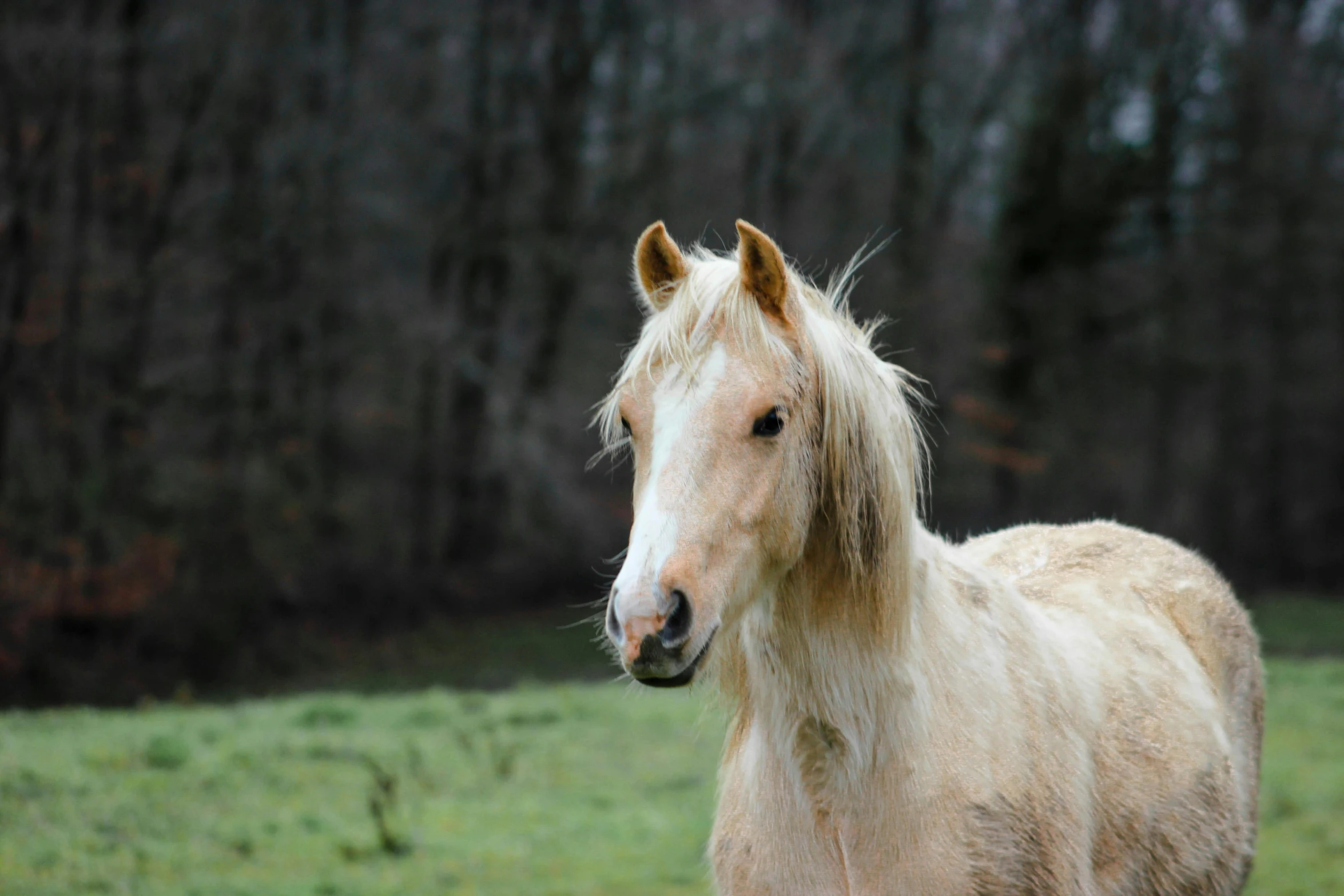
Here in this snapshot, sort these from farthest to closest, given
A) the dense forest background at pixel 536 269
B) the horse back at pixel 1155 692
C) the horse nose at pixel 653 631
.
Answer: the dense forest background at pixel 536 269 → the horse back at pixel 1155 692 → the horse nose at pixel 653 631

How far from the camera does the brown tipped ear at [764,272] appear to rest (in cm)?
234

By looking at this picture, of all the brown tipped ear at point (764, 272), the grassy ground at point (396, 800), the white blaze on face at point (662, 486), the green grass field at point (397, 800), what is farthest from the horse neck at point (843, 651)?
the grassy ground at point (396, 800)

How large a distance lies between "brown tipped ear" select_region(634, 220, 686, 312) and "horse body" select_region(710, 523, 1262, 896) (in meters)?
0.77

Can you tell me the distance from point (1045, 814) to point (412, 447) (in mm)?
16533

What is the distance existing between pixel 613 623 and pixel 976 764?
0.97 m

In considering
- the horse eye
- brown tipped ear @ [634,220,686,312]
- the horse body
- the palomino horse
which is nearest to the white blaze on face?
the palomino horse

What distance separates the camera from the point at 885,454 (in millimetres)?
2453

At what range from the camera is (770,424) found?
2309 millimetres

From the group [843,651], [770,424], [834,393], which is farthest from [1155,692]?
[770,424]

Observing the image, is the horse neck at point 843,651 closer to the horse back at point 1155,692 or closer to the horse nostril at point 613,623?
the horse nostril at point 613,623

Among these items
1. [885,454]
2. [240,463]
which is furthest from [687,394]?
[240,463]

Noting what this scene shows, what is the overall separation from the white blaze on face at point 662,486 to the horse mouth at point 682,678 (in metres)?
0.13

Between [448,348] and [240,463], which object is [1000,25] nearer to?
[448,348]

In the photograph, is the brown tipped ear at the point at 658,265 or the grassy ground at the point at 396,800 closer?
the brown tipped ear at the point at 658,265
